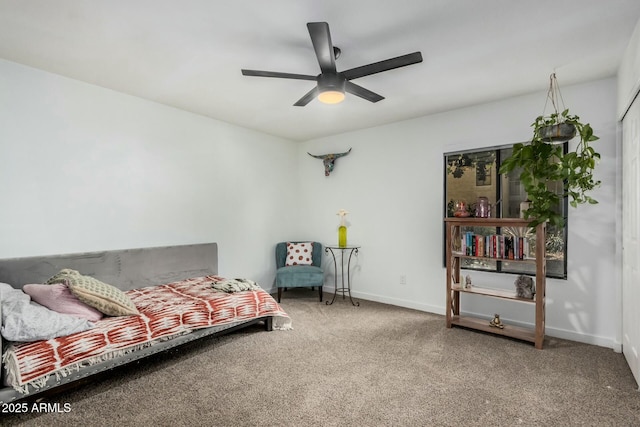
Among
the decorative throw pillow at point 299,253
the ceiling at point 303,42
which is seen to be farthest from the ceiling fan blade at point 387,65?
the decorative throw pillow at point 299,253

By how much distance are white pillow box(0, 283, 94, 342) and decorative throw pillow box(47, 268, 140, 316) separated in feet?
0.58

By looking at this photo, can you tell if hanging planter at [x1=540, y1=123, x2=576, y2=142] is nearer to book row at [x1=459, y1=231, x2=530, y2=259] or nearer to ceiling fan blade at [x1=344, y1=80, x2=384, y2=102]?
book row at [x1=459, y1=231, x2=530, y2=259]

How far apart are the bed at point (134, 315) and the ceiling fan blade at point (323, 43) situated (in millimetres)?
2249

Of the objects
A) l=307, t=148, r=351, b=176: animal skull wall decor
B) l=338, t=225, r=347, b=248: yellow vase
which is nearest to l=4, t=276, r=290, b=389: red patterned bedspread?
l=338, t=225, r=347, b=248: yellow vase

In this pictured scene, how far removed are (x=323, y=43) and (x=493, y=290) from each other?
2.92 meters

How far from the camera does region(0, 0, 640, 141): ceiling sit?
2.04 metres

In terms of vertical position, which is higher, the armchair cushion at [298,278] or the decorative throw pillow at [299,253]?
the decorative throw pillow at [299,253]

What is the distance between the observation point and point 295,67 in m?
2.83

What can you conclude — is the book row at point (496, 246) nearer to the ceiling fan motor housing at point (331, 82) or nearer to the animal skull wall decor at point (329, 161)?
the ceiling fan motor housing at point (331, 82)

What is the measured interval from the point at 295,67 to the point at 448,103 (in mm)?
1897

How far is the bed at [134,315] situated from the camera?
203 cm

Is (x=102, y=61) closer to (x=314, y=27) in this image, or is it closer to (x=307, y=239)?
(x=314, y=27)

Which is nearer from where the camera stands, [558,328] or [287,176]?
[558,328]

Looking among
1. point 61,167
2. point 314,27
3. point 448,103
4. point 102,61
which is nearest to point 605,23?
point 448,103
